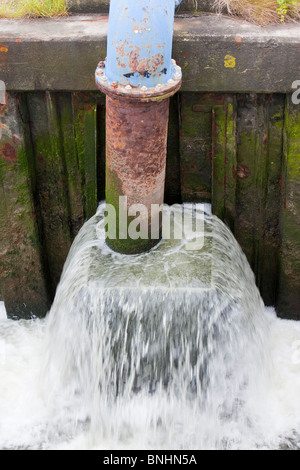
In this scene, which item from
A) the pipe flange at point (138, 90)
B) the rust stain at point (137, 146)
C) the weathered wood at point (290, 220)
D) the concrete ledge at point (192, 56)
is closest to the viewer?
the pipe flange at point (138, 90)

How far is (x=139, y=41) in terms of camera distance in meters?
3.27

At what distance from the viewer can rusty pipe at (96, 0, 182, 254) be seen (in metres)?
3.28

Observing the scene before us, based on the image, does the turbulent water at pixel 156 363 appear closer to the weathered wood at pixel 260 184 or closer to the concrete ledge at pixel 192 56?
the weathered wood at pixel 260 184

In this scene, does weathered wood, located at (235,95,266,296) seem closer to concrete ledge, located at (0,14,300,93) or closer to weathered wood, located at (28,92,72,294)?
concrete ledge, located at (0,14,300,93)

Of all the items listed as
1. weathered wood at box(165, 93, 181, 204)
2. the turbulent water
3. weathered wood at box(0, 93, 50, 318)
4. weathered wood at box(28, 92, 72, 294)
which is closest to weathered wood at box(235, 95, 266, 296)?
the turbulent water

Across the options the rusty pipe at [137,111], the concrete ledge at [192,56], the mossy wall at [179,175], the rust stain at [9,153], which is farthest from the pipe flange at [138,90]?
the rust stain at [9,153]

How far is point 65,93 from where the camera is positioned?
423 centimetres

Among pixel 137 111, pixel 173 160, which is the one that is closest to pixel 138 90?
pixel 137 111

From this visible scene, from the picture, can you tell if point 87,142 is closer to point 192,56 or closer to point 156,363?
point 192,56

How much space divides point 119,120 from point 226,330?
158 cm

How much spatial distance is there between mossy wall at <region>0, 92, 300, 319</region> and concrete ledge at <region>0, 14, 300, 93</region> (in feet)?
0.53

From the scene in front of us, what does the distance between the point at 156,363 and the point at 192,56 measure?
6.99 ft

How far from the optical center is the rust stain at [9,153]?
4.35 metres
